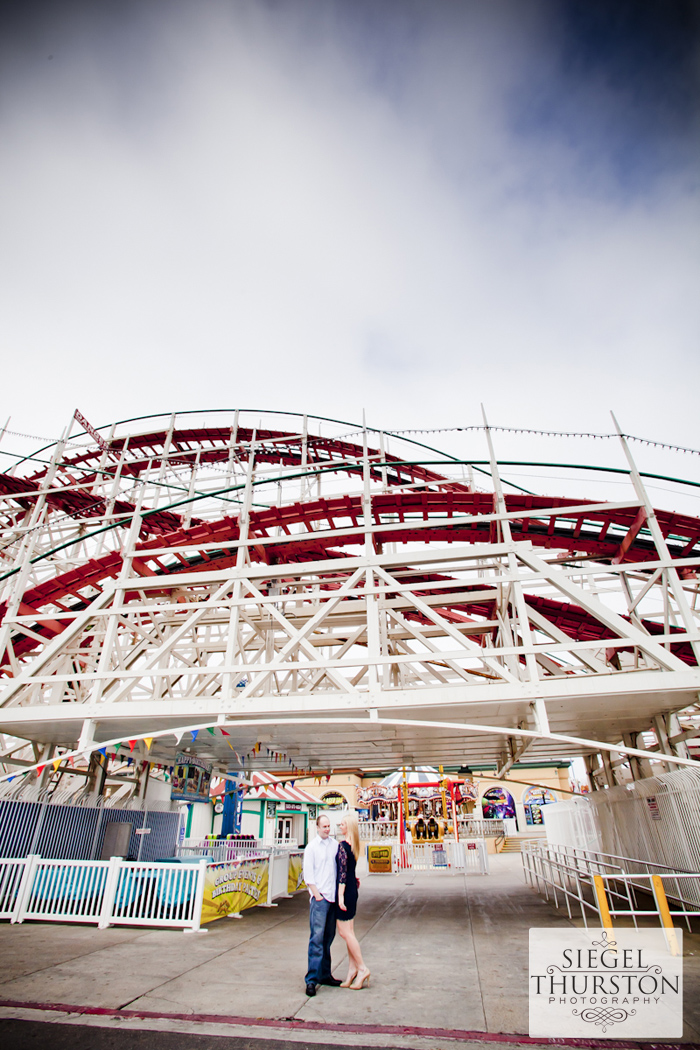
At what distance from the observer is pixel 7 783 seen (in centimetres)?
1264

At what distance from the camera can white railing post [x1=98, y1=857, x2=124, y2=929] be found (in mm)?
8359

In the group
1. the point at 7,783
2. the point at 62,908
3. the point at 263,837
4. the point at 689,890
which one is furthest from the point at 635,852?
the point at 263,837

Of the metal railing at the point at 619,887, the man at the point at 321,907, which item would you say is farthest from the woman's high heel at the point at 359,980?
the metal railing at the point at 619,887

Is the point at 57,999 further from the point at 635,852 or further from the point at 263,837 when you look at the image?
the point at 263,837

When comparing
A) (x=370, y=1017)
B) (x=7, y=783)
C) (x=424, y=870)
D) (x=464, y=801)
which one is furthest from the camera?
(x=464, y=801)

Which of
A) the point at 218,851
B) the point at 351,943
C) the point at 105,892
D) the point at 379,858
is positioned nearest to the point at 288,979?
the point at 351,943

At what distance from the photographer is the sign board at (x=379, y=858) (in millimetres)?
19859

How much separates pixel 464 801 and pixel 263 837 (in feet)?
41.4

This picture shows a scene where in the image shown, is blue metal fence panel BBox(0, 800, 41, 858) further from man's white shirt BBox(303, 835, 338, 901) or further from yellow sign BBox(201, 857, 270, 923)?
man's white shirt BBox(303, 835, 338, 901)

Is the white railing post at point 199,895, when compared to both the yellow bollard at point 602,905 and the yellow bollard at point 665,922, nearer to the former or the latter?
the yellow bollard at point 602,905

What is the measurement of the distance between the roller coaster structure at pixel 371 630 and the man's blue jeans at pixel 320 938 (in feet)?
10.5

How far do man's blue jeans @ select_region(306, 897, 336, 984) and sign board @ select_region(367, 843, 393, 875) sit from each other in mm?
16762

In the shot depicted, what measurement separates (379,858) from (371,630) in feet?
51.6

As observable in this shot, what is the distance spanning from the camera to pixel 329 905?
5.11 meters
